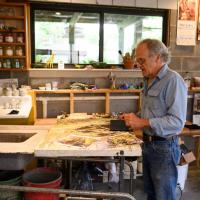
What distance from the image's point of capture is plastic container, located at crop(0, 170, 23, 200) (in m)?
1.97

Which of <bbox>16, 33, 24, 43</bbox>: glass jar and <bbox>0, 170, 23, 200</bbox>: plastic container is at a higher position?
<bbox>16, 33, 24, 43</bbox>: glass jar

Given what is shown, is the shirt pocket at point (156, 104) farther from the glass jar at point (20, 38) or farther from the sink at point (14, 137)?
the glass jar at point (20, 38)

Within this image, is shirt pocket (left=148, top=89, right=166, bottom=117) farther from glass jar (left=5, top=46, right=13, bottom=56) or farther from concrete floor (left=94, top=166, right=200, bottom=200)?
glass jar (left=5, top=46, right=13, bottom=56)

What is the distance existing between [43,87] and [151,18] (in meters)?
1.62

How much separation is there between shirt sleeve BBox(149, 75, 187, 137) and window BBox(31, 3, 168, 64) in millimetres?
1915

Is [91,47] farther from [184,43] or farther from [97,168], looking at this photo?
[97,168]

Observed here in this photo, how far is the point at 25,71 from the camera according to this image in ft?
10.3

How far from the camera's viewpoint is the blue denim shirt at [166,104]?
1.57 m

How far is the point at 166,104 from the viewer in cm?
162

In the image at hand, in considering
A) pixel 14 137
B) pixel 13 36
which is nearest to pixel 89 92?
pixel 13 36

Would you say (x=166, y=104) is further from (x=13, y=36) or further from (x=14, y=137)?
(x=13, y=36)

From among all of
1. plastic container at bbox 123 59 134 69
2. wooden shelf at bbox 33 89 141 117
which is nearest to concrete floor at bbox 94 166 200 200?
wooden shelf at bbox 33 89 141 117

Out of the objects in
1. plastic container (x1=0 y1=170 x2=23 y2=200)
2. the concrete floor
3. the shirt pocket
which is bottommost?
the concrete floor

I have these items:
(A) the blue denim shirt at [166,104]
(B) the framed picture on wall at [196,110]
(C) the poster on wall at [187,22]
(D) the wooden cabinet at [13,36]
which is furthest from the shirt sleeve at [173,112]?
(B) the framed picture on wall at [196,110]
